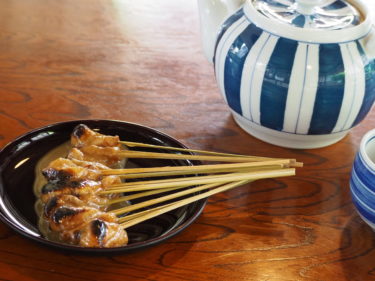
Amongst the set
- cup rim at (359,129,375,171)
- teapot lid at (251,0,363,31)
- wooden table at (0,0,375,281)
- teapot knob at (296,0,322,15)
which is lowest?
wooden table at (0,0,375,281)

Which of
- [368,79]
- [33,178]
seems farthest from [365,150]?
[33,178]

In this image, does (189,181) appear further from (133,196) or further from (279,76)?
(279,76)

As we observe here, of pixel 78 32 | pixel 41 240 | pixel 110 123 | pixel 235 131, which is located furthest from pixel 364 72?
pixel 78 32

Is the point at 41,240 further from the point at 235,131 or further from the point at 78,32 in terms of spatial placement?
the point at 78,32

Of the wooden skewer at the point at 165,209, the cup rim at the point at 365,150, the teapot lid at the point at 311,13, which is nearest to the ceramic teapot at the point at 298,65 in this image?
the teapot lid at the point at 311,13

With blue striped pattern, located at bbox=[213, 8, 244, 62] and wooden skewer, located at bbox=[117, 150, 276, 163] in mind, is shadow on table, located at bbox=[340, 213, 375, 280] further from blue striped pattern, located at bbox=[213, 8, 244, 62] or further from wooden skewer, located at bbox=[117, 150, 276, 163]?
blue striped pattern, located at bbox=[213, 8, 244, 62]

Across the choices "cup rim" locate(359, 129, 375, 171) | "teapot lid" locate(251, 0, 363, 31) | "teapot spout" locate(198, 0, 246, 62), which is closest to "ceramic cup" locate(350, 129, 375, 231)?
"cup rim" locate(359, 129, 375, 171)

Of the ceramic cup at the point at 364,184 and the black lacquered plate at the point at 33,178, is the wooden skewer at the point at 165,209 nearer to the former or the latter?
the black lacquered plate at the point at 33,178
